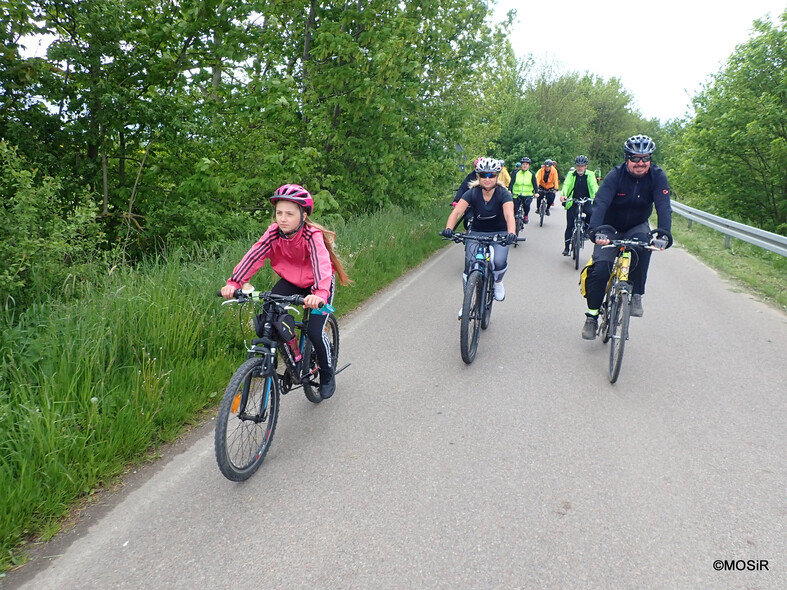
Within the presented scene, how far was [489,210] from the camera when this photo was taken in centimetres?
656

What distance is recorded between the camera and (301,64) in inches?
Result: 438

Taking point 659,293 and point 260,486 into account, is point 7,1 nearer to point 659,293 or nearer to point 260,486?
point 260,486

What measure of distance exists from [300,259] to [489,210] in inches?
122

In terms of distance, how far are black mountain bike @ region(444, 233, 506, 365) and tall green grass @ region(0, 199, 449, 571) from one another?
2208 mm

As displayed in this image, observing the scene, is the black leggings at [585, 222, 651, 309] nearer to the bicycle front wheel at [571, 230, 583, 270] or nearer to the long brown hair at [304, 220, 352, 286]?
the long brown hair at [304, 220, 352, 286]

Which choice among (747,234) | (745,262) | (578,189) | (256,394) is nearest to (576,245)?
A: (578,189)

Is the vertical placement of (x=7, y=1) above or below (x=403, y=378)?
above

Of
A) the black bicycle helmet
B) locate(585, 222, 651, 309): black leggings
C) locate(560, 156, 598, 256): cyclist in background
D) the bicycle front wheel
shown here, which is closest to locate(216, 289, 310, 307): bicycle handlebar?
locate(585, 222, 651, 309): black leggings

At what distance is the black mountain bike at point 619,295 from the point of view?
509cm

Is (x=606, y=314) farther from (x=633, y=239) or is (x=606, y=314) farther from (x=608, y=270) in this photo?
(x=633, y=239)

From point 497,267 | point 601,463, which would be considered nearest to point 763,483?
point 601,463

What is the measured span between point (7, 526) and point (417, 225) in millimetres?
11566

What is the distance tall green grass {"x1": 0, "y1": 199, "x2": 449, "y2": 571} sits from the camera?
3104 mm

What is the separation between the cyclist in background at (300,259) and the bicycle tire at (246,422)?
55 centimetres
